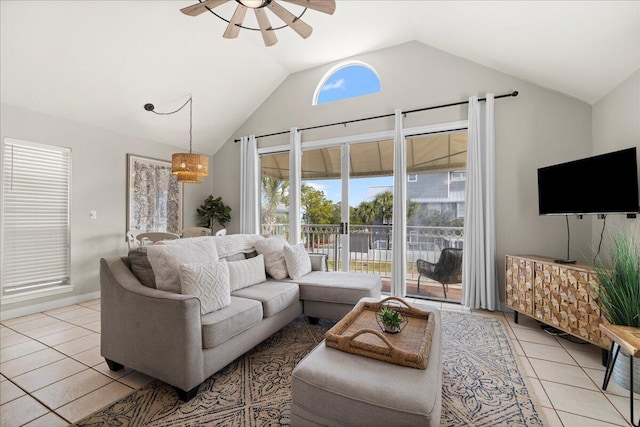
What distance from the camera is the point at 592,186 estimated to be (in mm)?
2496

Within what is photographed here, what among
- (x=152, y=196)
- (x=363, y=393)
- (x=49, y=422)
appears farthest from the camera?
(x=152, y=196)

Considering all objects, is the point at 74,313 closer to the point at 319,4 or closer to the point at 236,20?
the point at 236,20

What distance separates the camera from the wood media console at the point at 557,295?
7.41ft

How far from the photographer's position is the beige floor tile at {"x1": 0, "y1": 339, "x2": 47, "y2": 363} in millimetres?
2320

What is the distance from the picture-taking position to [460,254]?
371 centimetres

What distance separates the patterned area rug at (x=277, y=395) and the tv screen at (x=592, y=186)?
1424mm

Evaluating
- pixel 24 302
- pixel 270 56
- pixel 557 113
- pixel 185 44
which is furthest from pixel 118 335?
pixel 557 113

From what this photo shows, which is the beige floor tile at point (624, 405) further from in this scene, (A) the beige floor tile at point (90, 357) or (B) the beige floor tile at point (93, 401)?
(A) the beige floor tile at point (90, 357)

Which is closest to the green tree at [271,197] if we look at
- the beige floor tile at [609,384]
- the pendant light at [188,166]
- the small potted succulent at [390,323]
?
the pendant light at [188,166]

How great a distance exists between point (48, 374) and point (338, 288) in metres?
2.31

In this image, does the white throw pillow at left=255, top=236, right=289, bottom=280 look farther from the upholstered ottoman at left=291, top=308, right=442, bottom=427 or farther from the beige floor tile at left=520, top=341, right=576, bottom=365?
the beige floor tile at left=520, top=341, right=576, bottom=365

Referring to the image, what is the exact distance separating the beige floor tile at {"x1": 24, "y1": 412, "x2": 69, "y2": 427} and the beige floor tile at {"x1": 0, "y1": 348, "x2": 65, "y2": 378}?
75 cm

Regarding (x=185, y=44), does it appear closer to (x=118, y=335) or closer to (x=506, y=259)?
(x=118, y=335)

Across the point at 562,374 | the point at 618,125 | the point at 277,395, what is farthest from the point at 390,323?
the point at 618,125
